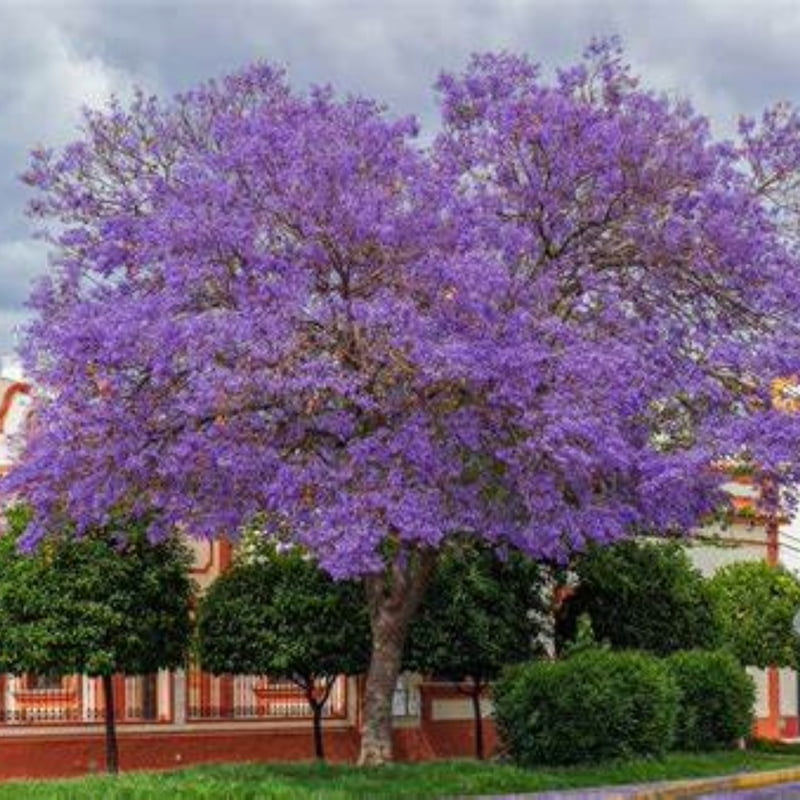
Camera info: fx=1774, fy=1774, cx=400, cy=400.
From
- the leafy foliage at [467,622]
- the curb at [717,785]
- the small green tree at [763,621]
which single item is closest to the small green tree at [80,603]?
the leafy foliage at [467,622]

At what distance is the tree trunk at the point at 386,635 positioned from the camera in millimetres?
22562

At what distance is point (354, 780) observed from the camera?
19875 millimetres

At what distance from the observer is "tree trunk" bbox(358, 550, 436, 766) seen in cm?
2256

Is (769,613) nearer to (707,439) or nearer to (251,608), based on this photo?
(251,608)

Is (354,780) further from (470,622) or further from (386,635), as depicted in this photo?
(470,622)

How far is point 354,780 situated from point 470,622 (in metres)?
7.16

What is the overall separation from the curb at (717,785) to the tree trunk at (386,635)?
3.50m

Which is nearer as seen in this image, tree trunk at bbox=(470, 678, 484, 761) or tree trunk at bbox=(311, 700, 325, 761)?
tree trunk at bbox=(311, 700, 325, 761)

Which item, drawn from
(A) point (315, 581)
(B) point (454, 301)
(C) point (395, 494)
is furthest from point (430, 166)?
(A) point (315, 581)

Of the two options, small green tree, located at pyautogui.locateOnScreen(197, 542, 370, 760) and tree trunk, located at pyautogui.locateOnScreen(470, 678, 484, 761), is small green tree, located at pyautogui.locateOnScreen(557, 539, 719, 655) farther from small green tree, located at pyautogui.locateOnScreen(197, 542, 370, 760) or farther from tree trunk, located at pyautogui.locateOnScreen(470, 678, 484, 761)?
small green tree, located at pyautogui.locateOnScreen(197, 542, 370, 760)

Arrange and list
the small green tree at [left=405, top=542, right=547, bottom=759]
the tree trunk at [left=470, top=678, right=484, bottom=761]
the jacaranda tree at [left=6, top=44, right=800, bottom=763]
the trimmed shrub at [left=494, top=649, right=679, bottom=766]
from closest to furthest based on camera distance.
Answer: the jacaranda tree at [left=6, top=44, right=800, bottom=763], the trimmed shrub at [left=494, top=649, right=679, bottom=766], the small green tree at [left=405, top=542, right=547, bottom=759], the tree trunk at [left=470, top=678, right=484, bottom=761]

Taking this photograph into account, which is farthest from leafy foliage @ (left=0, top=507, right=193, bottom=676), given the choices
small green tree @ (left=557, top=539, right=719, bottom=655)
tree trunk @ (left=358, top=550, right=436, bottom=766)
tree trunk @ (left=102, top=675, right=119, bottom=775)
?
small green tree @ (left=557, top=539, right=719, bottom=655)

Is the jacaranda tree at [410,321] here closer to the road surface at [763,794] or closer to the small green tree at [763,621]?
the road surface at [763,794]

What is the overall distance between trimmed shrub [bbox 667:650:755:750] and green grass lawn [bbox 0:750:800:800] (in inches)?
30.3
